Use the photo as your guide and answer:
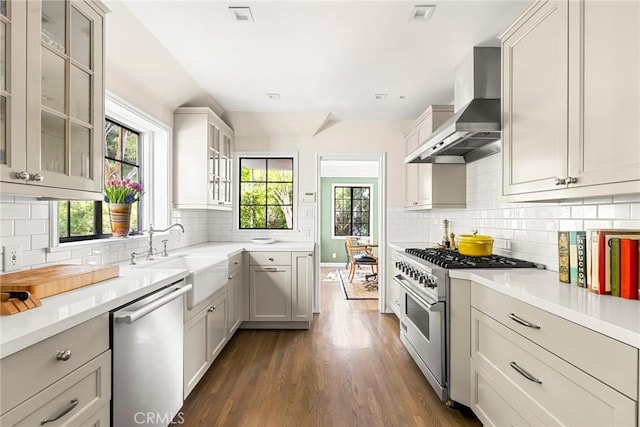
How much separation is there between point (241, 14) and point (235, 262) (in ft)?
6.95

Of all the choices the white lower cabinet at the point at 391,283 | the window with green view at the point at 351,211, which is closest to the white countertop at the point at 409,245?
the white lower cabinet at the point at 391,283

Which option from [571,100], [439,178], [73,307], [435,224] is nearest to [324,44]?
[571,100]

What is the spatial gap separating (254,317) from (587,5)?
11.4 feet

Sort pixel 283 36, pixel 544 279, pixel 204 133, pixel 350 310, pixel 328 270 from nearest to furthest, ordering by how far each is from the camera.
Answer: pixel 544 279
pixel 283 36
pixel 204 133
pixel 350 310
pixel 328 270

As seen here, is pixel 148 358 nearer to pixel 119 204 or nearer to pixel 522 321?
pixel 119 204

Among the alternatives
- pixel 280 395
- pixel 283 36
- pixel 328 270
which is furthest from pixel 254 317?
pixel 328 270

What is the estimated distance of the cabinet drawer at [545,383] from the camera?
109cm

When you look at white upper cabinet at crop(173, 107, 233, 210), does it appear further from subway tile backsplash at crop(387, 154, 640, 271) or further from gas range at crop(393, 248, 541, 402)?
subway tile backsplash at crop(387, 154, 640, 271)

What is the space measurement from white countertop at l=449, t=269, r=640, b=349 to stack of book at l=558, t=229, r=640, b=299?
44 millimetres

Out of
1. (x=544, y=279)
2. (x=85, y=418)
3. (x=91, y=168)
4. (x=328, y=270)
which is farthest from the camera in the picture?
(x=328, y=270)

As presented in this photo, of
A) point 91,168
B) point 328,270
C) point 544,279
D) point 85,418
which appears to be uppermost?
point 91,168

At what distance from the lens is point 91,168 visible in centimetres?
163

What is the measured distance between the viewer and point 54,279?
4.51ft

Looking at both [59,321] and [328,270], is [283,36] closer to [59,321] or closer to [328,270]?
[59,321]
